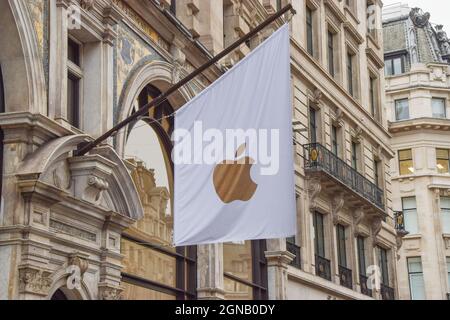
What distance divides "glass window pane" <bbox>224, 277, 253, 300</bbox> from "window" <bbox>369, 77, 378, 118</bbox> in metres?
19.1

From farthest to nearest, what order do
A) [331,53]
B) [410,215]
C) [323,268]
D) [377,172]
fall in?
1. [410,215]
2. [377,172]
3. [331,53]
4. [323,268]

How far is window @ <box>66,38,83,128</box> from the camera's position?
63.2ft

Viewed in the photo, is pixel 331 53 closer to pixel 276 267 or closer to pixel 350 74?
pixel 350 74

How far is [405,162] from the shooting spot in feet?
205

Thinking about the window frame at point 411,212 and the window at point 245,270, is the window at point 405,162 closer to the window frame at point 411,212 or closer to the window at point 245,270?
the window frame at point 411,212

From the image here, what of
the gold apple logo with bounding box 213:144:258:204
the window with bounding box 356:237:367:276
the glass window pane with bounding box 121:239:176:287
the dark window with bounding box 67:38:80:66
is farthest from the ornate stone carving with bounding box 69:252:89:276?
the window with bounding box 356:237:367:276

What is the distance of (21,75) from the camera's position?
56.3ft

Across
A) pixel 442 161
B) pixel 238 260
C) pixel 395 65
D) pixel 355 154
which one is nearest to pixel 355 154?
pixel 355 154

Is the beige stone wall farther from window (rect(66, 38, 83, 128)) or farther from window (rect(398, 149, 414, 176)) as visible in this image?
window (rect(66, 38, 83, 128))

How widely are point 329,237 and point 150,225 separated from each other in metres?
14.6

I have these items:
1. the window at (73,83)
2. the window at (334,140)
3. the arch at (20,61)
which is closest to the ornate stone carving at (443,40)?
the window at (334,140)

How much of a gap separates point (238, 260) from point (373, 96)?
20.4 metres

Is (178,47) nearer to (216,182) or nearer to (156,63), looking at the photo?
(156,63)
